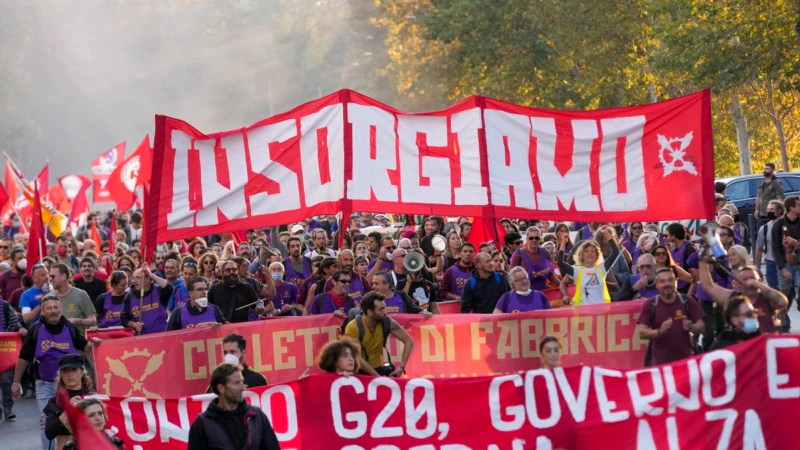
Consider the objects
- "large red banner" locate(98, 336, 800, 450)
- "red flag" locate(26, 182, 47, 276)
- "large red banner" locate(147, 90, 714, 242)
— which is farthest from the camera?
"red flag" locate(26, 182, 47, 276)

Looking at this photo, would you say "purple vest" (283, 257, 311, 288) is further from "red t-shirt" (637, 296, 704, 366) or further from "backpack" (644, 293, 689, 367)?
"red t-shirt" (637, 296, 704, 366)

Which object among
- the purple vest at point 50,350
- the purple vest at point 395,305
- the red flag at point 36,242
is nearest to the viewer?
the purple vest at point 50,350

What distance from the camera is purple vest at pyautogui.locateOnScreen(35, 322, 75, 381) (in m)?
11.1

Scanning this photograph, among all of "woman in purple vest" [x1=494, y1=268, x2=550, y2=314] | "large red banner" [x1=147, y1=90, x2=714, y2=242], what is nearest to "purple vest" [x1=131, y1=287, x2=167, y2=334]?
"large red banner" [x1=147, y1=90, x2=714, y2=242]

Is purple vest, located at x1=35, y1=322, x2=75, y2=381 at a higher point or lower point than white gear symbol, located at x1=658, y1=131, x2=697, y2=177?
lower

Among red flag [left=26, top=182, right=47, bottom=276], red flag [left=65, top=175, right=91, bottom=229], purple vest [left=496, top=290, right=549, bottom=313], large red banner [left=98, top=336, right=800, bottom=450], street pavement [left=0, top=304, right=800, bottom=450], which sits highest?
red flag [left=65, top=175, right=91, bottom=229]

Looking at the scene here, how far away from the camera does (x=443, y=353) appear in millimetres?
11242

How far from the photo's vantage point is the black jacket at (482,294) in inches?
488

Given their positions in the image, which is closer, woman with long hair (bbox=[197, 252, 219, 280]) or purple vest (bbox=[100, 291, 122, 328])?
purple vest (bbox=[100, 291, 122, 328])

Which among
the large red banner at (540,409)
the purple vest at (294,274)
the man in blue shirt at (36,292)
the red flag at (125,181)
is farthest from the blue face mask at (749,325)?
the red flag at (125,181)

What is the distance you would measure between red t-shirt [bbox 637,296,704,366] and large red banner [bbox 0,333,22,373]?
687 cm

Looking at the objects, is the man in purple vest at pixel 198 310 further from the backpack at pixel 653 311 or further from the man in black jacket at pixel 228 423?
the man in black jacket at pixel 228 423

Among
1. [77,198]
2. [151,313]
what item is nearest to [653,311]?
[151,313]

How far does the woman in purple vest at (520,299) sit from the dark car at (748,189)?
47.7 feet
